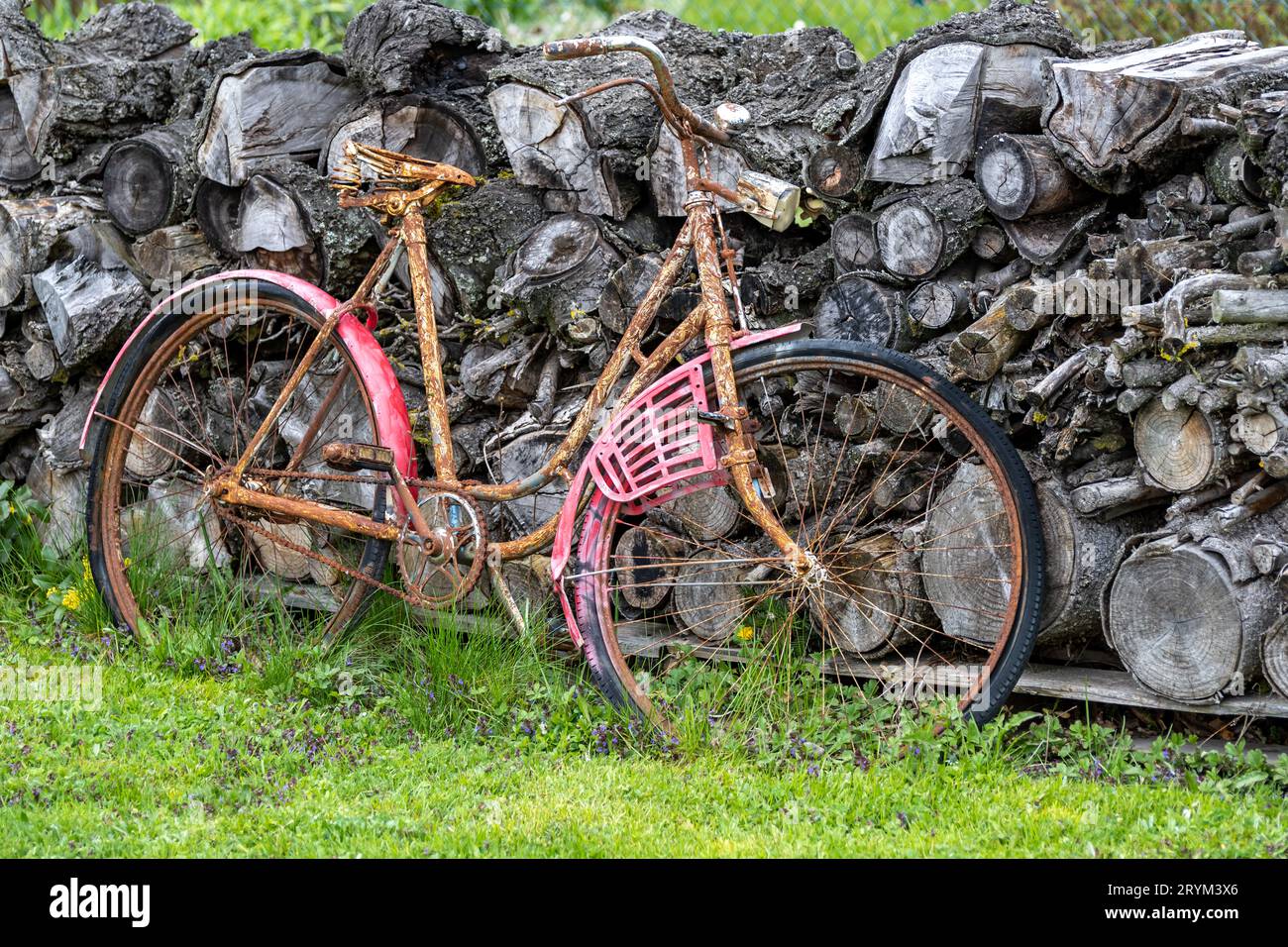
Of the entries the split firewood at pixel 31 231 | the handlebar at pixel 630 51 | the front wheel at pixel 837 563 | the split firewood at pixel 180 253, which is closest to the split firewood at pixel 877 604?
the front wheel at pixel 837 563

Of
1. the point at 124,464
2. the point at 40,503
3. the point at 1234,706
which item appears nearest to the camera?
the point at 1234,706

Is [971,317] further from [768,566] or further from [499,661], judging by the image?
[499,661]

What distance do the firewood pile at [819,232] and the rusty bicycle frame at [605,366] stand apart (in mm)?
290

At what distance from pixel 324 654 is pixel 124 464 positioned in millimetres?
1181

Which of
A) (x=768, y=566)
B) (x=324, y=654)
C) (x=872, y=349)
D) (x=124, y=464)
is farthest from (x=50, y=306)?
(x=872, y=349)

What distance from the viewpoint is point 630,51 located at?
10.5 ft

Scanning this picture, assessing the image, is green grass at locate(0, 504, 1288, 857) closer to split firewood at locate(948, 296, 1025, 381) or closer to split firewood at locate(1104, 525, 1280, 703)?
split firewood at locate(1104, 525, 1280, 703)

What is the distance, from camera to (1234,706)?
311cm

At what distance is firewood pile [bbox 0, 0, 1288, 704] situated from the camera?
3.10 meters

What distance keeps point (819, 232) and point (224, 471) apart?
1905mm

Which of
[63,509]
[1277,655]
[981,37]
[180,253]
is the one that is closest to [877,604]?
[1277,655]

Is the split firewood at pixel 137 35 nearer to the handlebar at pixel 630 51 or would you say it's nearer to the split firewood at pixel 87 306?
the split firewood at pixel 87 306

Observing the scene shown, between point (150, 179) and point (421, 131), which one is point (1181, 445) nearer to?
point (421, 131)

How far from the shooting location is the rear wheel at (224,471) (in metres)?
4.18
